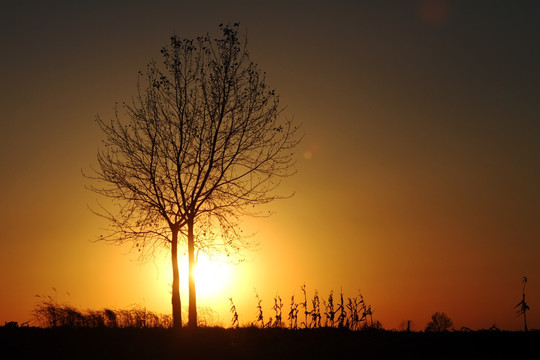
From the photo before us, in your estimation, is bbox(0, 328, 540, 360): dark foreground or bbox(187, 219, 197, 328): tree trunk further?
bbox(187, 219, 197, 328): tree trunk

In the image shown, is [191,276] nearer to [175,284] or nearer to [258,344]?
[175,284]

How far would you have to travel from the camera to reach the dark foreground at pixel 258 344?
1412 cm

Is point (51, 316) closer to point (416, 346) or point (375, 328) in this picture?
point (375, 328)

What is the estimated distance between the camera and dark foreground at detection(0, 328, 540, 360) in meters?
14.1

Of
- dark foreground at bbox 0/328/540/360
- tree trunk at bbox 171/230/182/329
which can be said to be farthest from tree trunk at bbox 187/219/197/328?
dark foreground at bbox 0/328/540/360

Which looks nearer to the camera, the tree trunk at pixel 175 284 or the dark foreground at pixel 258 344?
the dark foreground at pixel 258 344

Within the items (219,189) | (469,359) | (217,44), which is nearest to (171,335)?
(469,359)

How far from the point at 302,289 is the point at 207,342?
3264 mm

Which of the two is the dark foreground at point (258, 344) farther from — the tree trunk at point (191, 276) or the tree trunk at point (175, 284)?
the tree trunk at point (175, 284)

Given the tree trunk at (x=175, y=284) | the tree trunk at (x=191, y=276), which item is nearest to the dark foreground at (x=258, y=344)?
the tree trunk at (x=191, y=276)

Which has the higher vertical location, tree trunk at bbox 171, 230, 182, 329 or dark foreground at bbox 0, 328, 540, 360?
tree trunk at bbox 171, 230, 182, 329

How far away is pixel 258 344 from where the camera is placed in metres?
15.5

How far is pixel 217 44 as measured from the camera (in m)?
24.6

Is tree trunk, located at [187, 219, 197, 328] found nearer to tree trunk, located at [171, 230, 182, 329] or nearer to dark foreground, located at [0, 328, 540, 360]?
tree trunk, located at [171, 230, 182, 329]
